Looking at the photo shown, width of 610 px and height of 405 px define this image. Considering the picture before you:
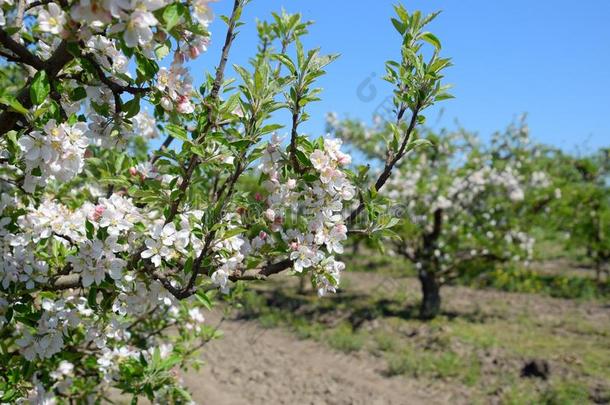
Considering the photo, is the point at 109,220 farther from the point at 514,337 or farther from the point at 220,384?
the point at 514,337

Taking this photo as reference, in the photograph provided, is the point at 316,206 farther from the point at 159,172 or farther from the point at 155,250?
the point at 159,172

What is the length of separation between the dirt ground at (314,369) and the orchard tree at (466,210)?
1.23 metres

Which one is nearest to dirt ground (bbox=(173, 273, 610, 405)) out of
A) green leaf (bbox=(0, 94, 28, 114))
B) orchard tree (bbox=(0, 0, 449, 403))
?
orchard tree (bbox=(0, 0, 449, 403))

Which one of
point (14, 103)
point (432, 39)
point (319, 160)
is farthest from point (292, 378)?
point (14, 103)

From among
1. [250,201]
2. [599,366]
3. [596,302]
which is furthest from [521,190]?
[250,201]

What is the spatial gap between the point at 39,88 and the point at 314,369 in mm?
5822

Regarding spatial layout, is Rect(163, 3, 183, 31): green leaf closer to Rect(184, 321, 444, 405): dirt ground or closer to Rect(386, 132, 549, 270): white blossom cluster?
Rect(184, 321, 444, 405): dirt ground

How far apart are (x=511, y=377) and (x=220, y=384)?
348 centimetres

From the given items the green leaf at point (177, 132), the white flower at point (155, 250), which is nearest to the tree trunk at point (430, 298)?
the white flower at point (155, 250)

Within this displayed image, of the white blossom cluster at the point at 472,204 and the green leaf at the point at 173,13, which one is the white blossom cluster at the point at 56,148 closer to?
the green leaf at the point at 173,13

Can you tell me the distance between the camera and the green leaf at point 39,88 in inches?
55.3

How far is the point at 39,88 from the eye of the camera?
141 cm

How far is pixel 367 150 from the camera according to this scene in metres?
10.8

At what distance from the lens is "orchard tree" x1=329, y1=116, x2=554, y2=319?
7.95 m
